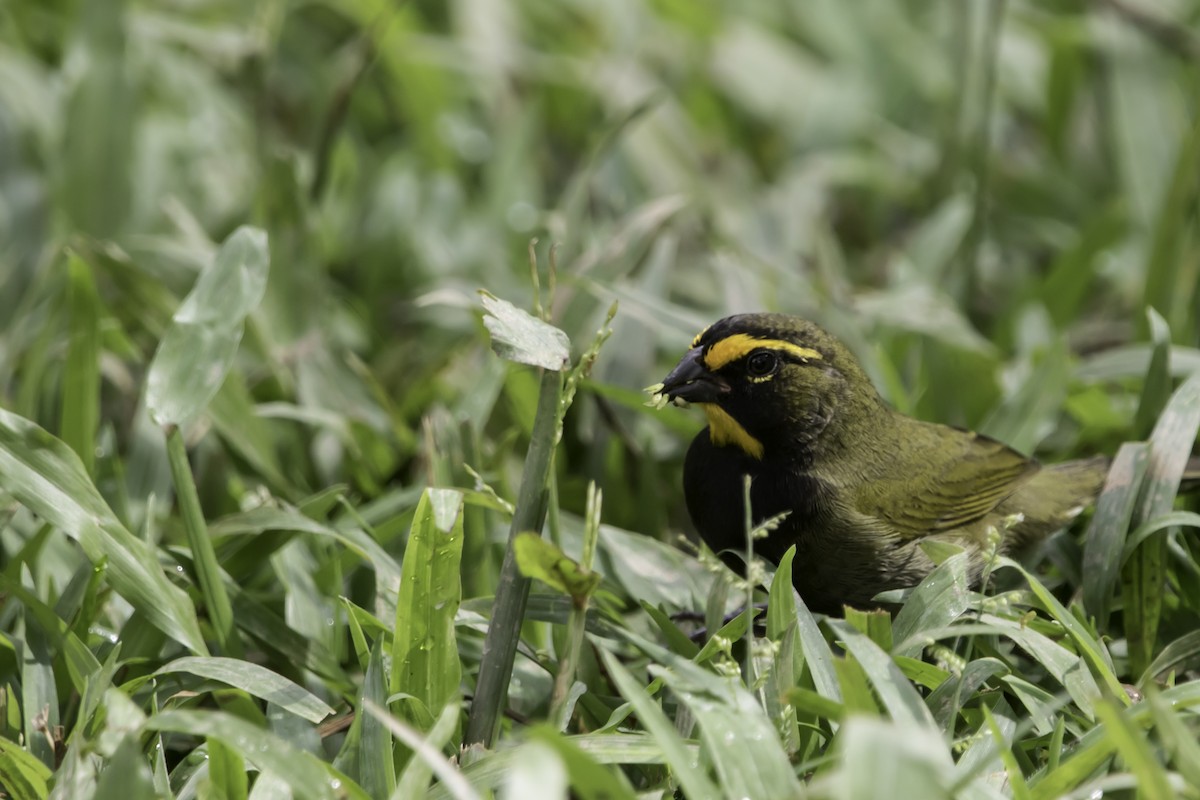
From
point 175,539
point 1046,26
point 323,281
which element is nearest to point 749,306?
point 323,281

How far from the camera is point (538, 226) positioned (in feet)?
16.5

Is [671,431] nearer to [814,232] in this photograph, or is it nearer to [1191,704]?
[814,232]

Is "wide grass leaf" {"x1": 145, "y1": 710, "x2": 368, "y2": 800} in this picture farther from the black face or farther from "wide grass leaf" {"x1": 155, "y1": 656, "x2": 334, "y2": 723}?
the black face

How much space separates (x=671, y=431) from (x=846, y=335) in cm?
68

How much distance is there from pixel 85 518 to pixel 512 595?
936 mm

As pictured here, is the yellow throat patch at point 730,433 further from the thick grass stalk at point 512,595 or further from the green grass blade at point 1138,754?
the green grass blade at point 1138,754

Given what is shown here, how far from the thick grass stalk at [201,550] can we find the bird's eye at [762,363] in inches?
51.8

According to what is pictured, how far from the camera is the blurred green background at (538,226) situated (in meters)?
3.69

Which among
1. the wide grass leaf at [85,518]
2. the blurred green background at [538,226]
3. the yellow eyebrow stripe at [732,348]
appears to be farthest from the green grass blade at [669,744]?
the yellow eyebrow stripe at [732,348]

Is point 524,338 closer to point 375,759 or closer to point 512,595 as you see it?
point 512,595

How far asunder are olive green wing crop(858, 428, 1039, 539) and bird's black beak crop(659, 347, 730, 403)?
18.5 inches

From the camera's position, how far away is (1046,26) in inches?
243

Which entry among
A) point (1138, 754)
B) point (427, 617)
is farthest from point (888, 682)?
point (427, 617)

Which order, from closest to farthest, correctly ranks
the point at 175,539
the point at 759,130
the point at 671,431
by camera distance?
the point at 175,539 → the point at 671,431 → the point at 759,130
